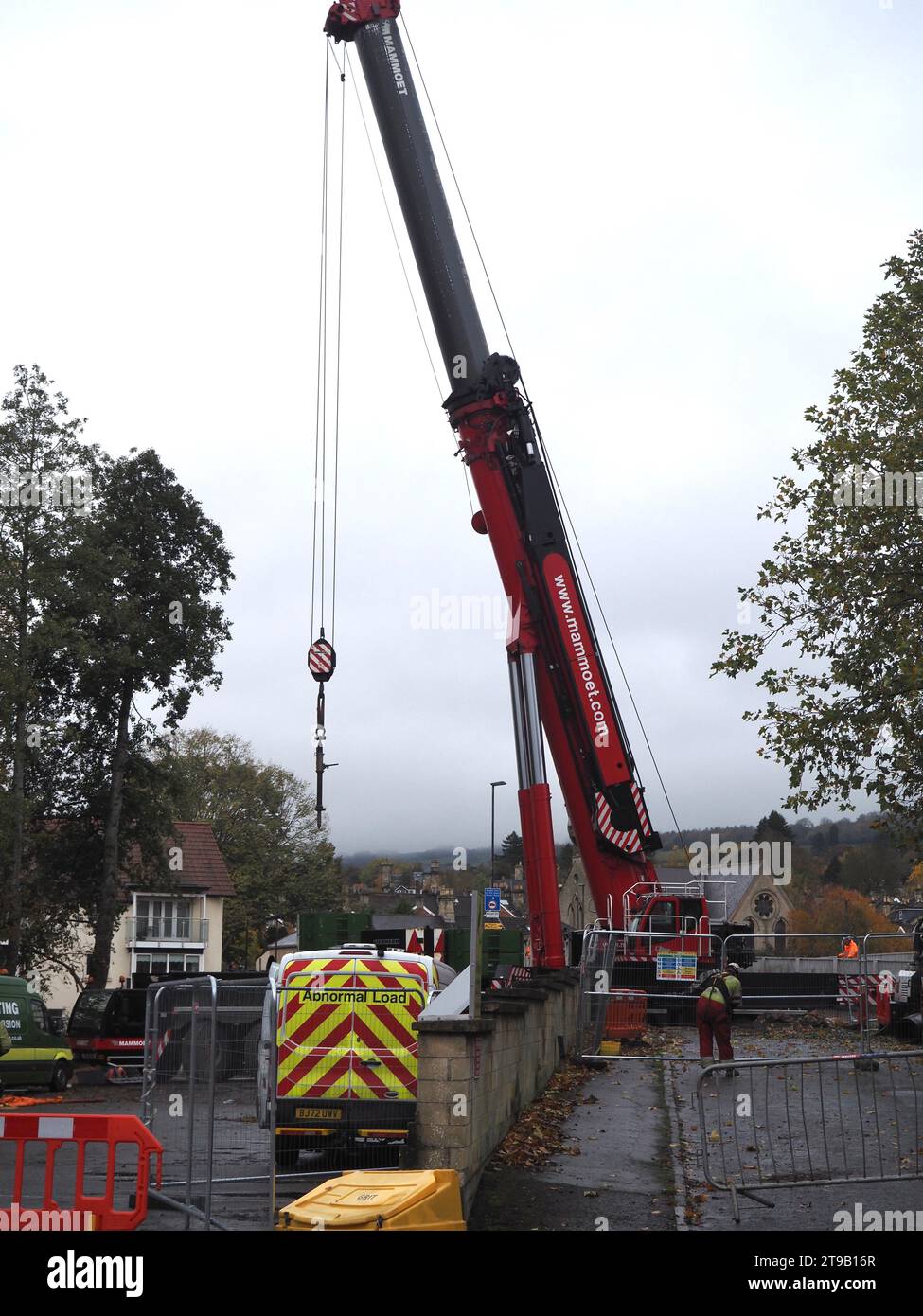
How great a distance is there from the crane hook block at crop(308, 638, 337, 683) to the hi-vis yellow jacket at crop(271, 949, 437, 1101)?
7.47m

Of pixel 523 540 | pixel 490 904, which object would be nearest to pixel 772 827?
pixel 490 904

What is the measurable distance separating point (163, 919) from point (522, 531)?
49961 millimetres

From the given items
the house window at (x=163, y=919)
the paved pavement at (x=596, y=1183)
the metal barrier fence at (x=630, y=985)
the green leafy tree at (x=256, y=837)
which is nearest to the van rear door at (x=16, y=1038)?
the metal barrier fence at (x=630, y=985)

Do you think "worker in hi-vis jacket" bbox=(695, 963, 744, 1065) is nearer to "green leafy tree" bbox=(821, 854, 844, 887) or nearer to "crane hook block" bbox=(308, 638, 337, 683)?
"crane hook block" bbox=(308, 638, 337, 683)

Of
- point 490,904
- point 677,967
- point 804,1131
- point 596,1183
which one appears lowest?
point 596,1183

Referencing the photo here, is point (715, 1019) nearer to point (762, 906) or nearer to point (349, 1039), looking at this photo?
point (349, 1039)

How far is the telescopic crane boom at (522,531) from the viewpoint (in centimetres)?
1947

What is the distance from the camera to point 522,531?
19.9 meters

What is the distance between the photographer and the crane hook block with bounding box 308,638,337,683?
1902 centimetres

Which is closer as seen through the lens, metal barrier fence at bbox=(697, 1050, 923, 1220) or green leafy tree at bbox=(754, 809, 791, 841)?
metal barrier fence at bbox=(697, 1050, 923, 1220)

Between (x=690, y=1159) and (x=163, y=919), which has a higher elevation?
(x=163, y=919)

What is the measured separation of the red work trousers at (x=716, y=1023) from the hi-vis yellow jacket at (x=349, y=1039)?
258 inches

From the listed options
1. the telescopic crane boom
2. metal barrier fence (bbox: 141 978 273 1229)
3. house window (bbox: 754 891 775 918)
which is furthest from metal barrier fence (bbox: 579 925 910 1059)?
house window (bbox: 754 891 775 918)
